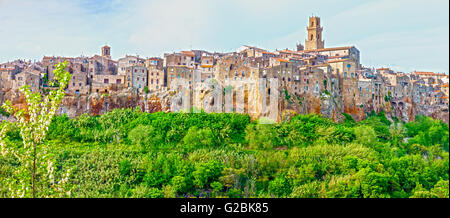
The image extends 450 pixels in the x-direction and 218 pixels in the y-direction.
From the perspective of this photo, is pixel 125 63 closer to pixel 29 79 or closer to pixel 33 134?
pixel 29 79

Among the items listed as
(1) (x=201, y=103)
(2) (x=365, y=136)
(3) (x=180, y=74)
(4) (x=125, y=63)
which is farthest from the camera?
(4) (x=125, y=63)

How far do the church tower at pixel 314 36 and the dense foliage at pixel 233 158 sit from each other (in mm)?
10366

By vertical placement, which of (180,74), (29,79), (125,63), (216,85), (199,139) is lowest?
(199,139)

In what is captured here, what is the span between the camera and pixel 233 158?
1334 cm

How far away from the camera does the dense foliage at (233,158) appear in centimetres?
1194

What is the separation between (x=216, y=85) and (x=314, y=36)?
12.5m

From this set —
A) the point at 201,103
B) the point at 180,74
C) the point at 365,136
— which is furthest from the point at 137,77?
the point at 365,136

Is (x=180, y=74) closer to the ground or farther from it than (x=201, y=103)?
farther from it

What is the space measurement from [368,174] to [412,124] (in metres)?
10.4

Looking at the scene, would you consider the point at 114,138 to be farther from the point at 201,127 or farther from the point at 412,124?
the point at 412,124
